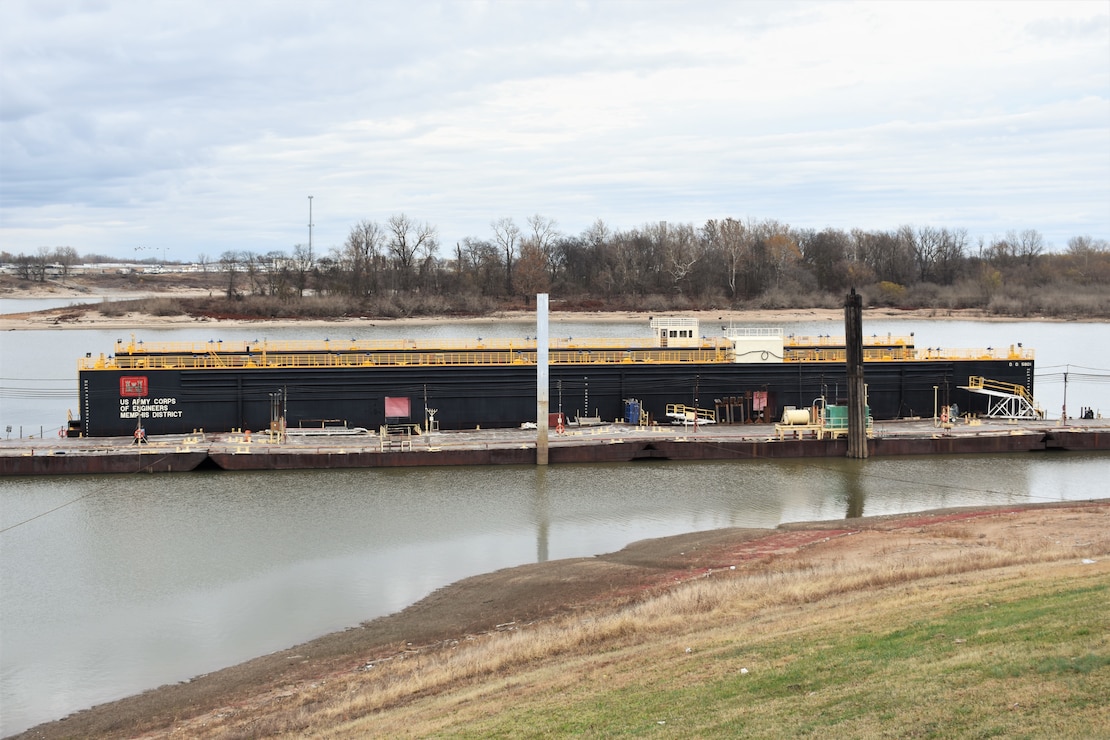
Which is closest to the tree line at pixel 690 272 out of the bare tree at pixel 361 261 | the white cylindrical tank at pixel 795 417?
the bare tree at pixel 361 261

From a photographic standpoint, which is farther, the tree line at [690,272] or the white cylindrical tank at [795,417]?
the tree line at [690,272]

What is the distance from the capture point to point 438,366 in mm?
55188

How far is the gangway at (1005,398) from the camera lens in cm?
5856

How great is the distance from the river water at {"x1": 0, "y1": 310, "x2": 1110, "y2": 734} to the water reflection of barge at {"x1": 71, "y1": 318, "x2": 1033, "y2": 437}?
23.8 ft

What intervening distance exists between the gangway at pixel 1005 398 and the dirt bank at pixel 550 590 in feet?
70.5

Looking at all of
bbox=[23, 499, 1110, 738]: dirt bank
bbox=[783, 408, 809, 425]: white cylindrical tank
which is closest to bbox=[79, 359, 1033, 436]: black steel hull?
bbox=[783, 408, 809, 425]: white cylindrical tank

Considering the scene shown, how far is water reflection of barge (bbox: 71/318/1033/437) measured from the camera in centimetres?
5303

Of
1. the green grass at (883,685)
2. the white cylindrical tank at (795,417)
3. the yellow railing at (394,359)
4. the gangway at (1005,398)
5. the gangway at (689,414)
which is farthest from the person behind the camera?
the gangway at (1005,398)

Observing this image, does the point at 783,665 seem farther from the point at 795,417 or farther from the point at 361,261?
the point at 361,261

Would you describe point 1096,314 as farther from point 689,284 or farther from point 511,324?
point 511,324

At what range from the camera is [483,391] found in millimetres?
55656

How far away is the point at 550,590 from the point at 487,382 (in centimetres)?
2767

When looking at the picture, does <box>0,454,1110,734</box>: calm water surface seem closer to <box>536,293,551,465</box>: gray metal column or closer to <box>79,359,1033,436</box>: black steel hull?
<box>536,293,551,465</box>: gray metal column

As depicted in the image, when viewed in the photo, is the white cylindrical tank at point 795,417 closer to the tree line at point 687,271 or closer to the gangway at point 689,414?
the gangway at point 689,414
